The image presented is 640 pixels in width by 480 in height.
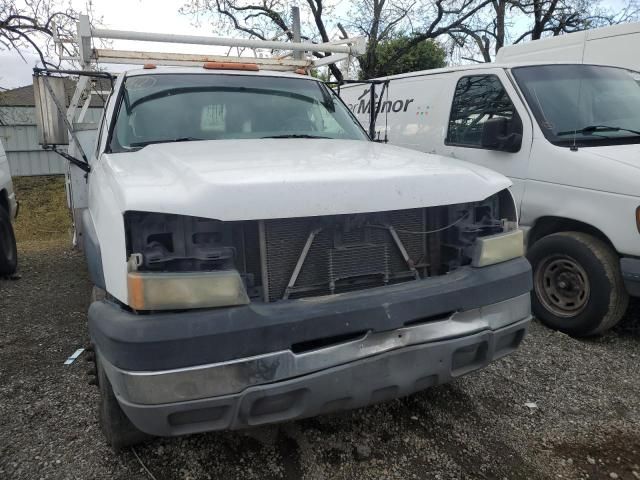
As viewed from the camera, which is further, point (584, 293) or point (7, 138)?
point (7, 138)

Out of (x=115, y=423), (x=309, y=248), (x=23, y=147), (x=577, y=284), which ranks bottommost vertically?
(x=115, y=423)

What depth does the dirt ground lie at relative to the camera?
2600 millimetres

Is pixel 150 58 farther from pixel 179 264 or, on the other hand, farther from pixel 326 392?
pixel 326 392

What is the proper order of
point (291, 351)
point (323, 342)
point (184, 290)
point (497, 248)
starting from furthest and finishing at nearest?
point (497, 248)
point (323, 342)
point (291, 351)
point (184, 290)

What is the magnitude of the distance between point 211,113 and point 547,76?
3126 millimetres

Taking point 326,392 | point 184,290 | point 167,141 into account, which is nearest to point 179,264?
point 184,290

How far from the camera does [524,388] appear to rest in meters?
3.41

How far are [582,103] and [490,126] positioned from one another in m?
0.84

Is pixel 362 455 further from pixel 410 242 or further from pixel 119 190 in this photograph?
pixel 119 190

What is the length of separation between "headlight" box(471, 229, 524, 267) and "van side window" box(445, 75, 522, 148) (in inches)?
82.4

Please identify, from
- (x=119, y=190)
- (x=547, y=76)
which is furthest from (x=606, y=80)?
(x=119, y=190)

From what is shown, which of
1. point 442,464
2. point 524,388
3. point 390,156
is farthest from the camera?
point 524,388

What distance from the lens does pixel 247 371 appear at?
2082 mm

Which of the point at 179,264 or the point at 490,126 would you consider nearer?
the point at 179,264
